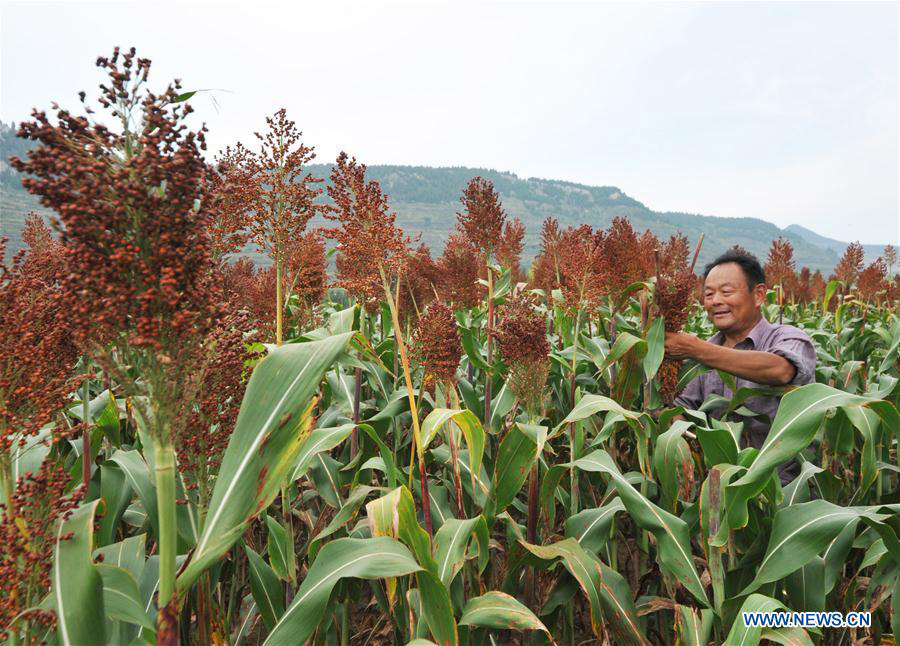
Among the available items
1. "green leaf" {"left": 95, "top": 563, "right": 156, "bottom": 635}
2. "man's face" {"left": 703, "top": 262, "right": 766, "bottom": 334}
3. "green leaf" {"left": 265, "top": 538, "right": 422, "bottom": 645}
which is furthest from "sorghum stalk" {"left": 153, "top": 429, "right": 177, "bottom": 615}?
"man's face" {"left": 703, "top": 262, "right": 766, "bottom": 334}

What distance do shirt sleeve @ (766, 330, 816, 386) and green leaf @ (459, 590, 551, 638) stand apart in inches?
104

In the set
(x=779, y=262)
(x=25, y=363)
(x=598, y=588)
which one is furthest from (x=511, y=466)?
(x=779, y=262)

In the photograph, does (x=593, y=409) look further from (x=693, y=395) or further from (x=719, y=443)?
(x=693, y=395)

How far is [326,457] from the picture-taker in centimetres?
291

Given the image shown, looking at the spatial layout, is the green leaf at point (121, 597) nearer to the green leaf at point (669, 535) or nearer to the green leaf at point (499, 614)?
the green leaf at point (499, 614)

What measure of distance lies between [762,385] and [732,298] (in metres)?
0.83

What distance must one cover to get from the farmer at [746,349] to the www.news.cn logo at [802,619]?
3.41 feet

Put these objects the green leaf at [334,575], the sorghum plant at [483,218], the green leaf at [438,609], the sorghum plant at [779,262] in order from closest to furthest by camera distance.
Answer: the green leaf at [334,575] → the green leaf at [438,609] → the sorghum plant at [483,218] → the sorghum plant at [779,262]

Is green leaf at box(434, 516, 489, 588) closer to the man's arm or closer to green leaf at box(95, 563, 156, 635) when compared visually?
green leaf at box(95, 563, 156, 635)

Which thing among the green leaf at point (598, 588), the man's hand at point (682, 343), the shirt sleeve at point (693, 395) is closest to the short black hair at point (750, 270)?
the shirt sleeve at point (693, 395)

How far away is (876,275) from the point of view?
953cm

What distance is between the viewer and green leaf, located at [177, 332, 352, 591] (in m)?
1.33

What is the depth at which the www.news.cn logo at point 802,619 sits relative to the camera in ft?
6.21

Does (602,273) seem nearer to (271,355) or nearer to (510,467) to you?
(510,467)
